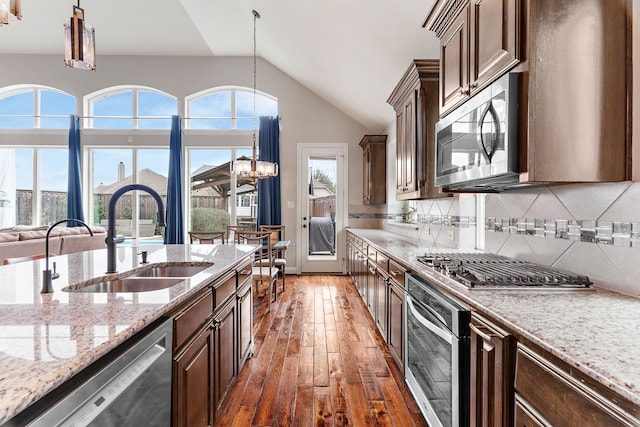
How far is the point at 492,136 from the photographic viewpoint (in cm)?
135

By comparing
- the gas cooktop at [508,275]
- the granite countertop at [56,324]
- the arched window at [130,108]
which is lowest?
the granite countertop at [56,324]

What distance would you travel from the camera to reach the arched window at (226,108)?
5.85m

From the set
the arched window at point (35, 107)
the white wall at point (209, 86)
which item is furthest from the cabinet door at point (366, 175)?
the arched window at point (35, 107)

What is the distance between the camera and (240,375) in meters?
2.24

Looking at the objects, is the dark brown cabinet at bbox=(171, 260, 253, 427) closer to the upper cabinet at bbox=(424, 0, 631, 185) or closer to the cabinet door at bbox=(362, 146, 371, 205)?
the upper cabinet at bbox=(424, 0, 631, 185)

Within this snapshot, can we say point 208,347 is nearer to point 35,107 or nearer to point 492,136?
point 492,136

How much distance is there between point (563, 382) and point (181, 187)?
5.86 metres

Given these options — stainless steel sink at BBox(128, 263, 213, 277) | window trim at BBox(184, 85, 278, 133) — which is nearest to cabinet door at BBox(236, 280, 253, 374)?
stainless steel sink at BBox(128, 263, 213, 277)

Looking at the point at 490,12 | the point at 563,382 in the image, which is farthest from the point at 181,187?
the point at 563,382

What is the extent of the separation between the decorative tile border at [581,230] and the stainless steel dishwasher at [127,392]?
1.73 metres

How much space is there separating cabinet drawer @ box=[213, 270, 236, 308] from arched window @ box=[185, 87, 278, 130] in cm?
447

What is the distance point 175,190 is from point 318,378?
14.8 ft

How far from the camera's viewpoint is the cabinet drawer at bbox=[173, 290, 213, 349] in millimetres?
1156

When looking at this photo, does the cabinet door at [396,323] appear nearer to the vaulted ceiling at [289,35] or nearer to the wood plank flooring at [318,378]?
the wood plank flooring at [318,378]
